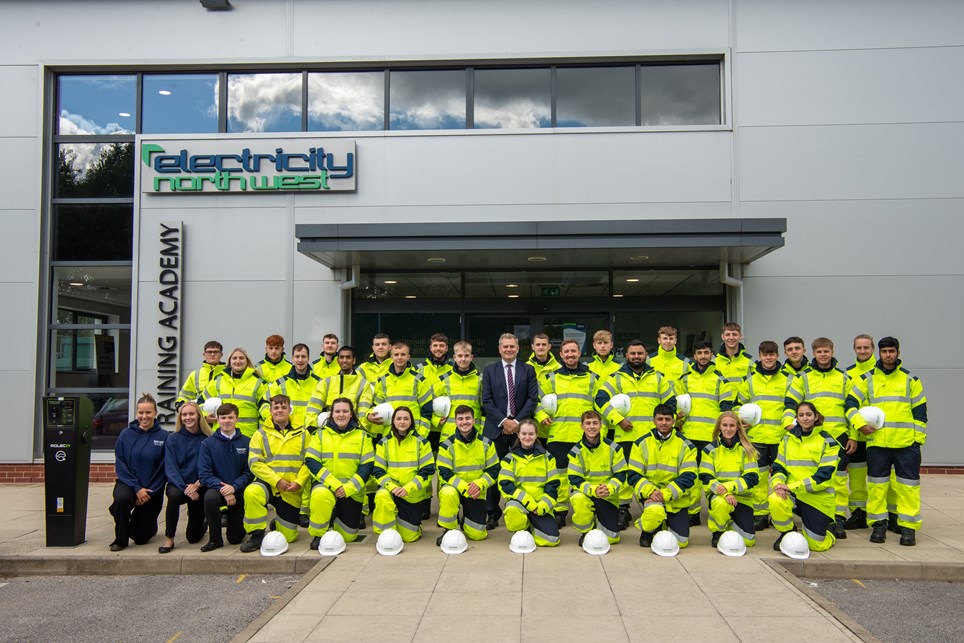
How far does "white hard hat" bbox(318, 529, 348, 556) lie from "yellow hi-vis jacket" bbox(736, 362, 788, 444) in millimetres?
4377

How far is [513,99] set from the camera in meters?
11.0

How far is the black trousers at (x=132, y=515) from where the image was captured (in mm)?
6859

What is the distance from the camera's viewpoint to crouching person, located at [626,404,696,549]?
21.7 feet

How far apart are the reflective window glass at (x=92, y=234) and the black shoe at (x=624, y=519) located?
8.46 metres

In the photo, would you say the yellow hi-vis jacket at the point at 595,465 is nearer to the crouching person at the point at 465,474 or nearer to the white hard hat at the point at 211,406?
the crouching person at the point at 465,474

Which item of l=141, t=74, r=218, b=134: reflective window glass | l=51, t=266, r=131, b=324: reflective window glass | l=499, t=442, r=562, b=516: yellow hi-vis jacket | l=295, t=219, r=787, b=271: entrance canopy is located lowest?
l=499, t=442, r=562, b=516: yellow hi-vis jacket

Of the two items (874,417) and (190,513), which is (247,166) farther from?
(874,417)

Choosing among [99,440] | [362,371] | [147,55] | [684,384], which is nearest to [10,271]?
[99,440]

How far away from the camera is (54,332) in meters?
11.1

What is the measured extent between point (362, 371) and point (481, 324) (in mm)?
3476

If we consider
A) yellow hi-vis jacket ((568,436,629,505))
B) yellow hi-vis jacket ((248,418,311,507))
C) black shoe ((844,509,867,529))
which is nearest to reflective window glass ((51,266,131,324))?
yellow hi-vis jacket ((248,418,311,507))

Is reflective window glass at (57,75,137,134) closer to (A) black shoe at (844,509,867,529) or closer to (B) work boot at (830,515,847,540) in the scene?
(B) work boot at (830,515,847,540)

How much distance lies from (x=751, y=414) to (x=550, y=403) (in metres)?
2.02

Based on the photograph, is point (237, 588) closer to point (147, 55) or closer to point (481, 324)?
point (481, 324)
